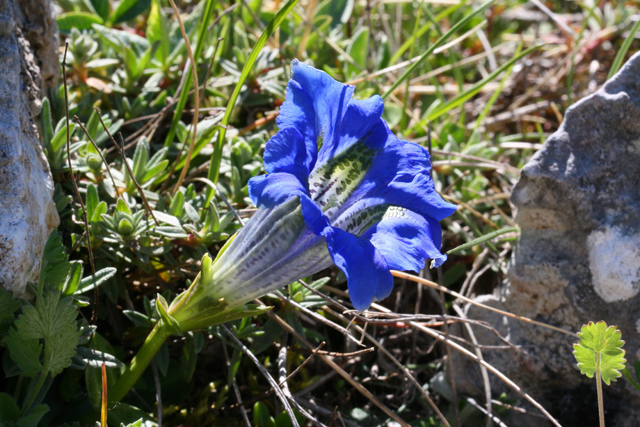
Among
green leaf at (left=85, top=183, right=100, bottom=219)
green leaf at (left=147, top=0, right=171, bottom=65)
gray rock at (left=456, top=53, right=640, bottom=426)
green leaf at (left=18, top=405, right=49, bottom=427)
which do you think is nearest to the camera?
green leaf at (left=18, top=405, right=49, bottom=427)

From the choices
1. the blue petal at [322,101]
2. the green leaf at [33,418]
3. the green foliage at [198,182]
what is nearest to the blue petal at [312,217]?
the blue petal at [322,101]

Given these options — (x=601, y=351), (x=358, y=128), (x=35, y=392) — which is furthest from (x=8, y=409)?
(x=601, y=351)

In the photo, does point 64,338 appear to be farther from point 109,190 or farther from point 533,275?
point 533,275

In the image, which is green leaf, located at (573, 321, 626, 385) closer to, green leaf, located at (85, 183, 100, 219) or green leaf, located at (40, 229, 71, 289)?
green leaf, located at (40, 229, 71, 289)

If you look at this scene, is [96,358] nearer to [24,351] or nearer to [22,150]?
[24,351]

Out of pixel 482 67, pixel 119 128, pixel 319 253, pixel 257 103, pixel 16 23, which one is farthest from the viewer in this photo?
pixel 482 67

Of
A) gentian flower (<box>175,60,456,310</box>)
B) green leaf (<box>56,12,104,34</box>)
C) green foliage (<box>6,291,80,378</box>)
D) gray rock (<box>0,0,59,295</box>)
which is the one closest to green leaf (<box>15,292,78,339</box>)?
green foliage (<box>6,291,80,378</box>)

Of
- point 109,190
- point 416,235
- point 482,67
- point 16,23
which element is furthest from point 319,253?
point 482,67
